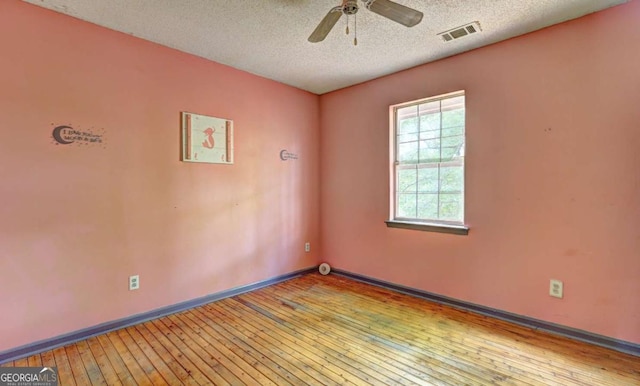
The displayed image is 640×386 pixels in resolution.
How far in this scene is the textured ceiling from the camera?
82.8 inches

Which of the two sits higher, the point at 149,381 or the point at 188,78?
the point at 188,78

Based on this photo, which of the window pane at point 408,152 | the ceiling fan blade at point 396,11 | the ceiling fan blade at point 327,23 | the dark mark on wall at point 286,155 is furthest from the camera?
the dark mark on wall at point 286,155

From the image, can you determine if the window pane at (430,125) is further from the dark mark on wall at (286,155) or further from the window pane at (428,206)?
the dark mark on wall at (286,155)

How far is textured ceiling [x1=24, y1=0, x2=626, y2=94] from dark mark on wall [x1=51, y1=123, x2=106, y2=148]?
872mm

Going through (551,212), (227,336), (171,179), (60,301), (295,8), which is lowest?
(227,336)

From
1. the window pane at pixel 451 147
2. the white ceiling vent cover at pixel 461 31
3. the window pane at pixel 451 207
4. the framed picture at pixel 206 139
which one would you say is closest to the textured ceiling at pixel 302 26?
the white ceiling vent cover at pixel 461 31

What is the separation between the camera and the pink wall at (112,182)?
2.09 meters

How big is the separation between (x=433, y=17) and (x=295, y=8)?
1060 mm

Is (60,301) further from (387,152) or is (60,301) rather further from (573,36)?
(573,36)

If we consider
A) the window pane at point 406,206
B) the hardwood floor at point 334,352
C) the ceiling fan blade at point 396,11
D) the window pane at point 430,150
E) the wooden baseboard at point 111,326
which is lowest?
the hardwood floor at point 334,352

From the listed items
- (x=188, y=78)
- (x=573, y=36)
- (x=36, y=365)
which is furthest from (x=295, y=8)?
(x=36, y=365)

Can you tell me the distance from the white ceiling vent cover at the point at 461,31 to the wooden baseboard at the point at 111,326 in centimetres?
321

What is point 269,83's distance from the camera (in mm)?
3623

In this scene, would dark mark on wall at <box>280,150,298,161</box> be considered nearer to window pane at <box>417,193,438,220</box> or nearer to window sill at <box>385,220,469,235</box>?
window sill at <box>385,220,469,235</box>
